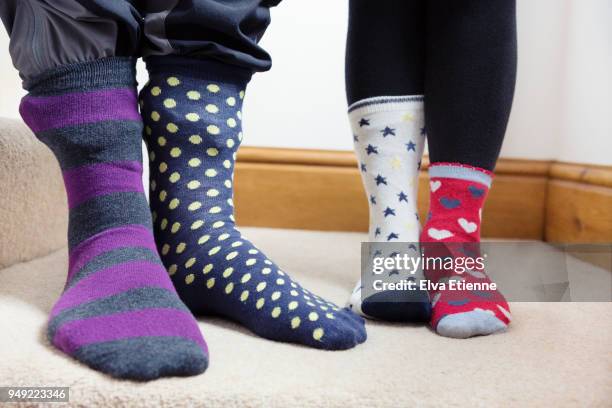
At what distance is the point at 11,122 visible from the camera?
79 cm

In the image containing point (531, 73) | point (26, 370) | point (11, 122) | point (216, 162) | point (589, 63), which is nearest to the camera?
point (26, 370)

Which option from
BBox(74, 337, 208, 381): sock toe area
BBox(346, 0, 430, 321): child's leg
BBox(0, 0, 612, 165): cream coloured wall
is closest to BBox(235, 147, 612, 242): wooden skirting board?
BBox(0, 0, 612, 165): cream coloured wall

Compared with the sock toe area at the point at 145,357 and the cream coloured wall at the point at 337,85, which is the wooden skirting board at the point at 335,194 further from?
the sock toe area at the point at 145,357

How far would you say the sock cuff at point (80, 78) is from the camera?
0.51 metres

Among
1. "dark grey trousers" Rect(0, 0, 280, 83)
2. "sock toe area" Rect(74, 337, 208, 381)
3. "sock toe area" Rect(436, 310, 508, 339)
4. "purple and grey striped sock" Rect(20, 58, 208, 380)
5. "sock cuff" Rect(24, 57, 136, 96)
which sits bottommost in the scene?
"sock toe area" Rect(436, 310, 508, 339)

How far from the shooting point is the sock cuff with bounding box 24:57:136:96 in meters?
0.51

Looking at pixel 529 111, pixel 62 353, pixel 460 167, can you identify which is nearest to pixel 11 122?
pixel 62 353

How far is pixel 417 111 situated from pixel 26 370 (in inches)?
17.6

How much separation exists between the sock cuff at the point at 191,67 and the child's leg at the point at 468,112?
0.70ft

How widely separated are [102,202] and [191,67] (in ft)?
0.49

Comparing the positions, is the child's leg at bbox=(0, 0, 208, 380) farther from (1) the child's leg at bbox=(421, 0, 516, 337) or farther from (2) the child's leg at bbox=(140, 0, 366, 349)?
(1) the child's leg at bbox=(421, 0, 516, 337)

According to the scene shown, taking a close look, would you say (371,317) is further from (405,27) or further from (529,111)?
(529,111)

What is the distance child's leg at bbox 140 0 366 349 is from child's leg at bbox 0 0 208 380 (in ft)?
0.10

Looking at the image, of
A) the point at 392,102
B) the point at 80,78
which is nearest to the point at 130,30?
the point at 80,78
